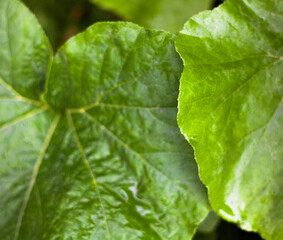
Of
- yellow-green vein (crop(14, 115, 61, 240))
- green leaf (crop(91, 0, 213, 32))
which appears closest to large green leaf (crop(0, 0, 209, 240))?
yellow-green vein (crop(14, 115, 61, 240))

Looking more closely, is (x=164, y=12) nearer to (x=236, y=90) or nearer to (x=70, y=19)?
(x=70, y=19)

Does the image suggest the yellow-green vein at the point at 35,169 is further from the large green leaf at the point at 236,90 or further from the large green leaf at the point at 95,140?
the large green leaf at the point at 236,90

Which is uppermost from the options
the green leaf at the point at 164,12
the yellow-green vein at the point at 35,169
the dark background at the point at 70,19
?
the green leaf at the point at 164,12

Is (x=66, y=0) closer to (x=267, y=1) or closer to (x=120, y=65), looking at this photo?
(x=120, y=65)

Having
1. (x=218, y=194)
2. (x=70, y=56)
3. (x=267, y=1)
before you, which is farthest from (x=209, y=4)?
(x=218, y=194)

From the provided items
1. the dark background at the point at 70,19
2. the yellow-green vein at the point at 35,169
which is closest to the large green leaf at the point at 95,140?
the yellow-green vein at the point at 35,169
